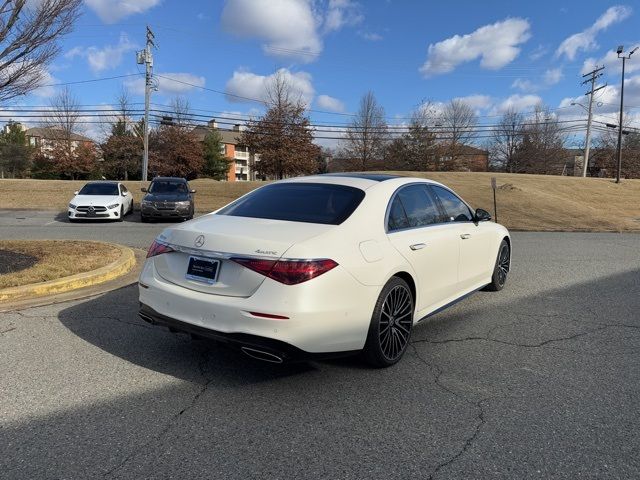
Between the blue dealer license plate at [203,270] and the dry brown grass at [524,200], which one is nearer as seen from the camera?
the blue dealer license plate at [203,270]

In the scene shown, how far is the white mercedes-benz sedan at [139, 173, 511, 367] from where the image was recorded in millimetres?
3279

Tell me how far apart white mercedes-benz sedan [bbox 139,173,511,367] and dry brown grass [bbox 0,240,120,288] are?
3131 mm

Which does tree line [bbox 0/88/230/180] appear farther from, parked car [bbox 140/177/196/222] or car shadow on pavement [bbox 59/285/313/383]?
car shadow on pavement [bbox 59/285/313/383]

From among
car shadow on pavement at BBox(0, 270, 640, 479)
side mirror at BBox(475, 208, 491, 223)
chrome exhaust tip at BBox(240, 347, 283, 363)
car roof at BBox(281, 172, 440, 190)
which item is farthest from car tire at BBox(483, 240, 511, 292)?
chrome exhaust tip at BBox(240, 347, 283, 363)

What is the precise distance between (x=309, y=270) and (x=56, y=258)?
589 cm

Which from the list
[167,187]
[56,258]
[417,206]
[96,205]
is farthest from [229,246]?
[167,187]

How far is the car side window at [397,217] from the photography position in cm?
417

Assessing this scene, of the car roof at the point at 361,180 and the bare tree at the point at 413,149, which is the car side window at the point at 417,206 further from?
the bare tree at the point at 413,149

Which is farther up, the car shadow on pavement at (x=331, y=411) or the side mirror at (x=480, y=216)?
the side mirror at (x=480, y=216)

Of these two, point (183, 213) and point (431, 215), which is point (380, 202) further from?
point (183, 213)

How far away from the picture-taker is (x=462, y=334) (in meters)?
4.88

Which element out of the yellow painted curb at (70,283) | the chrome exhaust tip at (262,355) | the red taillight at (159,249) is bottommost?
the yellow painted curb at (70,283)

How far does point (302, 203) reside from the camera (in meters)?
4.30

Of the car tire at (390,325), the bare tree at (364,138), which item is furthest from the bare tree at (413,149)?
the car tire at (390,325)
